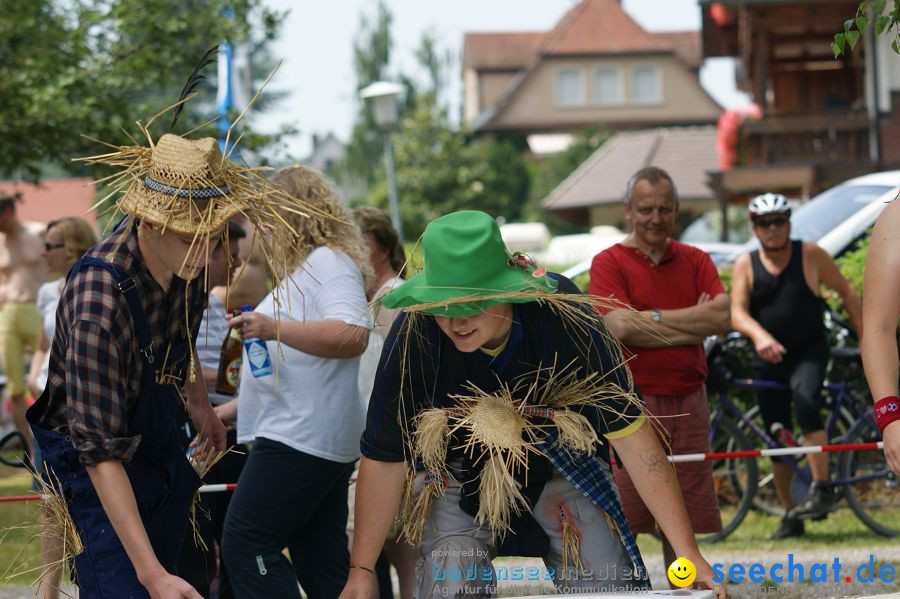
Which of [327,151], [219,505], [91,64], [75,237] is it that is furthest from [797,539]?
[327,151]

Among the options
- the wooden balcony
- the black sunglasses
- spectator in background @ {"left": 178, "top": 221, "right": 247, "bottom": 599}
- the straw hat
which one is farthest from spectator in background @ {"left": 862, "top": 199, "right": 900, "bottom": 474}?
the wooden balcony

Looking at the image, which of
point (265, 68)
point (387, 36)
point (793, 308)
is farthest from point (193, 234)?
point (387, 36)

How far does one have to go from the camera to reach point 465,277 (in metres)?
3.60

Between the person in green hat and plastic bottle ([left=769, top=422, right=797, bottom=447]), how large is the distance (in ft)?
13.6

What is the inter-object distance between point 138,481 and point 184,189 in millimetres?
842

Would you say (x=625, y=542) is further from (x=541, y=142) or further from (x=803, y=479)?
(x=541, y=142)

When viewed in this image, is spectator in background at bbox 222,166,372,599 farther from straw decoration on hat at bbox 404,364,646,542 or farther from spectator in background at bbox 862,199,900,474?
spectator in background at bbox 862,199,900,474

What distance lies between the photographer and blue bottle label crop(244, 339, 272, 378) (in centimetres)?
489

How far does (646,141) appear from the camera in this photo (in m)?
45.8

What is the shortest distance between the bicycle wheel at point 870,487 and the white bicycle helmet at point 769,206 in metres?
1.44

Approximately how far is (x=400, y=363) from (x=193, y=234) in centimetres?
75

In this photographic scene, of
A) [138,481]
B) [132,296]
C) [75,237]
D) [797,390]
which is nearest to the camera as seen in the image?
[132,296]

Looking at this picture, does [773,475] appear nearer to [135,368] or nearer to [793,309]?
[793,309]

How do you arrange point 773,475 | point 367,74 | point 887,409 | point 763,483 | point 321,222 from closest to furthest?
point 887,409 → point 321,222 → point 773,475 → point 763,483 → point 367,74
